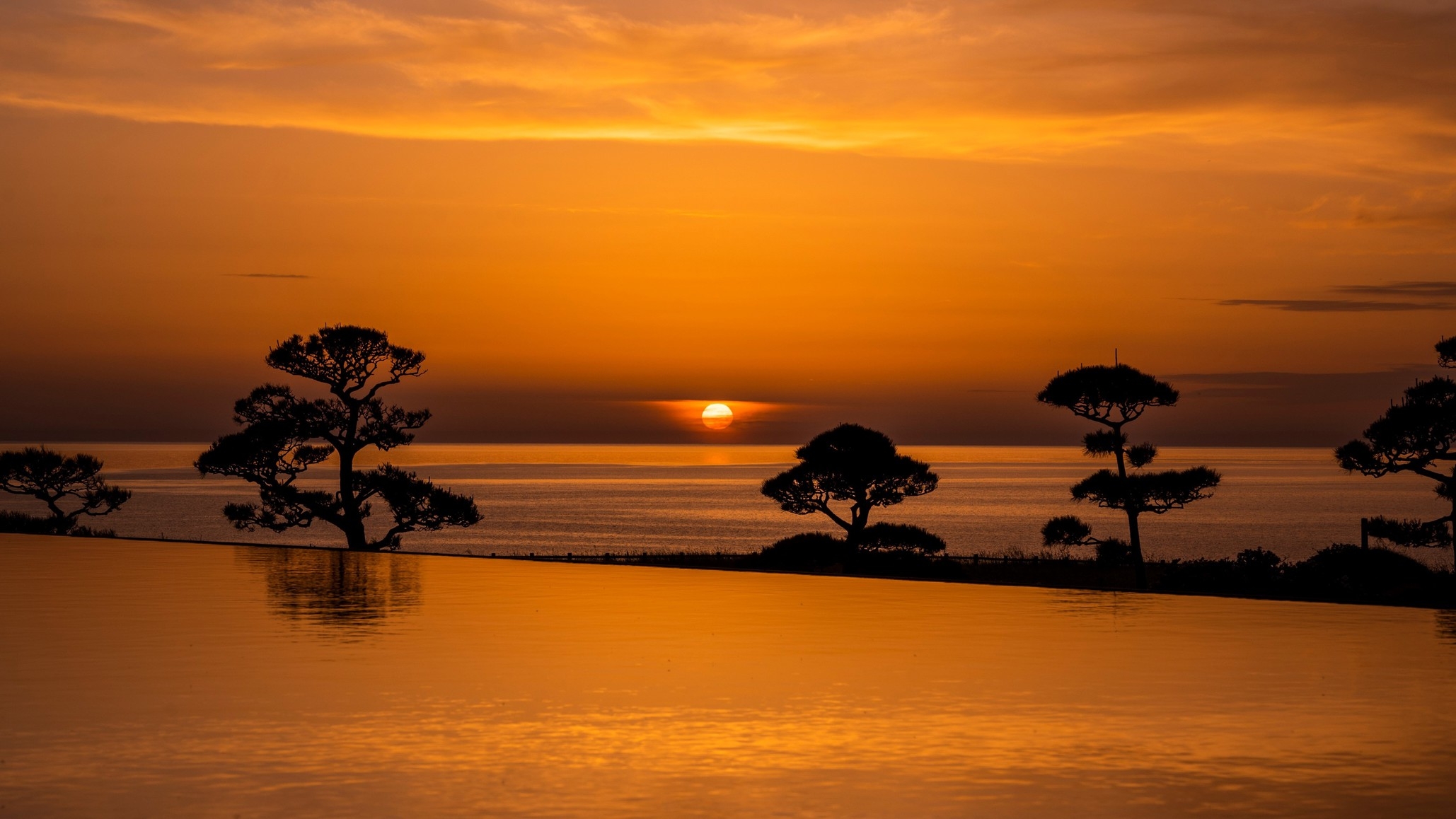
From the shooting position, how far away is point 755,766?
828 centimetres

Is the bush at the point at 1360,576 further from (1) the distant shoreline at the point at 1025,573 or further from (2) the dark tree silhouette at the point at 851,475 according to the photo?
(2) the dark tree silhouette at the point at 851,475

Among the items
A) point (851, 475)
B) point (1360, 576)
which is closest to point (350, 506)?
point (851, 475)

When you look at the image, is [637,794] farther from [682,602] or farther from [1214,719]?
[682,602]

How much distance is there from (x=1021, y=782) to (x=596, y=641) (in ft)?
22.2

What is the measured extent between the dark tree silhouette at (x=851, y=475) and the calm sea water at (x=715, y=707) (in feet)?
70.6

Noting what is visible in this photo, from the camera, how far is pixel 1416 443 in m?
27.2

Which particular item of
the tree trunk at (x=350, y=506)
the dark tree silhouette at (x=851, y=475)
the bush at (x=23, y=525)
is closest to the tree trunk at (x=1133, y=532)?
the dark tree silhouette at (x=851, y=475)

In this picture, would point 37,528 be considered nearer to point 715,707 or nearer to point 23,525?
point 23,525

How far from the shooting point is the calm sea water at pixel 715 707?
300 inches

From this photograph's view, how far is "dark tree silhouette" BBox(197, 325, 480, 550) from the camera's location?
34.8m

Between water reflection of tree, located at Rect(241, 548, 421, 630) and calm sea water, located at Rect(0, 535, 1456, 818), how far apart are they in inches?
7.3

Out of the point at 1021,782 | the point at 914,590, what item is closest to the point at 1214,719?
the point at 1021,782

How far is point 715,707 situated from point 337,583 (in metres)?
12.0

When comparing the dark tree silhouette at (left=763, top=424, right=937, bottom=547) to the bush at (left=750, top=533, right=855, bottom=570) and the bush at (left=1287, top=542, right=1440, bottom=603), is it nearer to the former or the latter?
the bush at (left=750, top=533, right=855, bottom=570)
